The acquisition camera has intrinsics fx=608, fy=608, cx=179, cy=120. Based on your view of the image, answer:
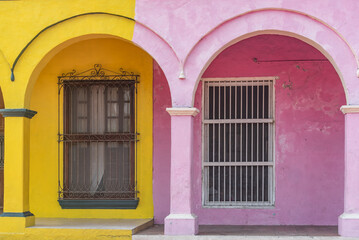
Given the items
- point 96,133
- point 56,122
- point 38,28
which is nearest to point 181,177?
point 96,133

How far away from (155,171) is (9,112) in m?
2.61

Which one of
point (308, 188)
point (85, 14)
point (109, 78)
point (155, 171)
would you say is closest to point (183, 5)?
point (85, 14)

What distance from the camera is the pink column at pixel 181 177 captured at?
862 cm

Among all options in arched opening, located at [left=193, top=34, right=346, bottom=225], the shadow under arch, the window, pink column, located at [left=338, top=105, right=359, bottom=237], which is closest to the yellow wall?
arched opening, located at [left=193, top=34, right=346, bottom=225]

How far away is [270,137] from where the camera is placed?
33.1 feet

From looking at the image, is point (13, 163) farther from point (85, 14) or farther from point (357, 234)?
point (357, 234)

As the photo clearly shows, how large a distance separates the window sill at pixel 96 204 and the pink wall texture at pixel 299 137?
0.55 metres

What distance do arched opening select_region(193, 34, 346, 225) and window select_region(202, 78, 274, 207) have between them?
2 centimetres

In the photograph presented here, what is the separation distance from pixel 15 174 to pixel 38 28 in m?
2.20

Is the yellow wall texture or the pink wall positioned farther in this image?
the pink wall

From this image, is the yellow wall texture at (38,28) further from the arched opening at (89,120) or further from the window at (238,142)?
the window at (238,142)

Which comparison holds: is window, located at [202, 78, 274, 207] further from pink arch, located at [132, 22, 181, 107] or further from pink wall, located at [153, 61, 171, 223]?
pink arch, located at [132, 22, 181, 107]

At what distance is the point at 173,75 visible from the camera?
8.81 m

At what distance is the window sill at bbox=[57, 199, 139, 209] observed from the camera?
10180mm
